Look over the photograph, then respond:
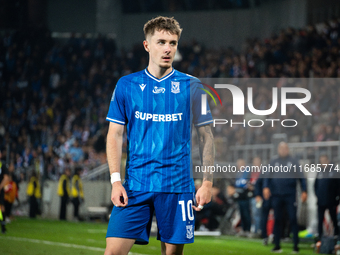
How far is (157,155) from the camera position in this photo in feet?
12.3

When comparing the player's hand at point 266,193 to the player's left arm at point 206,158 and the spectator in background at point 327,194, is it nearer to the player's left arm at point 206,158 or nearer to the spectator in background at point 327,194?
the spectator in background at point 327,194

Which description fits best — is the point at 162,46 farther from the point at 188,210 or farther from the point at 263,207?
the point at 263,207

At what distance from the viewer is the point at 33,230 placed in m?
14.4

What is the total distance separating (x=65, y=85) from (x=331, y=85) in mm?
15223

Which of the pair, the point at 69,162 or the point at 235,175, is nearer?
the point at 235,175

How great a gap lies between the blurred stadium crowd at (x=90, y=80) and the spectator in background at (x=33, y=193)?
39.7 inches

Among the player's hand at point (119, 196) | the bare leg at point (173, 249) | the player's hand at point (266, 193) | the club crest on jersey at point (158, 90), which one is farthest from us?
the player's hand at point (266, 193)

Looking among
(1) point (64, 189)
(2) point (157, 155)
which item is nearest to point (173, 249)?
(2) point (157, 155)

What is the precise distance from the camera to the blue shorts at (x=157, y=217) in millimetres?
3641

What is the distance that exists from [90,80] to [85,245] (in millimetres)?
16867

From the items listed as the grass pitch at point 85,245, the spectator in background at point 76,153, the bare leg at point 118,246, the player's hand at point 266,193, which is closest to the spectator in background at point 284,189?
the player's hand at point 266,193

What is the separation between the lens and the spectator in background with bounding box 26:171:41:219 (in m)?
19.6

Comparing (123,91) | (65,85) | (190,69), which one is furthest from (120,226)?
(65,85)

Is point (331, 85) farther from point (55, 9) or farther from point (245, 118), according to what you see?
point (55, 9)
